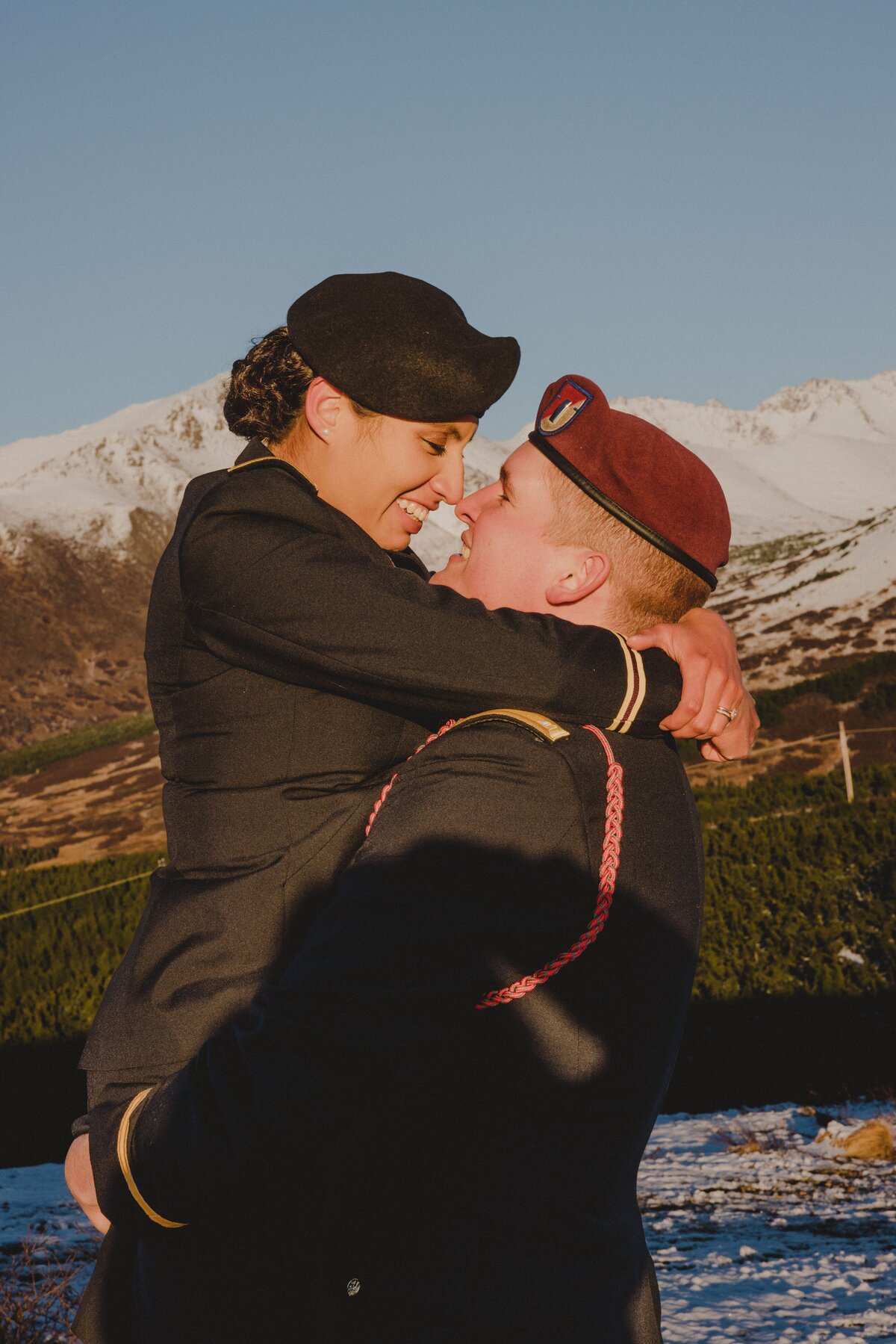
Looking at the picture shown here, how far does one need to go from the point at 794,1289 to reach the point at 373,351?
4674 mm

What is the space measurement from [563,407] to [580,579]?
0.97 ft

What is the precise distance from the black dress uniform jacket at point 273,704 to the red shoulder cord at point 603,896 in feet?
0.54

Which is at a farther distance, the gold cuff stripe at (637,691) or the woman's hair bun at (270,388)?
the woman's hair bun at (270,388)

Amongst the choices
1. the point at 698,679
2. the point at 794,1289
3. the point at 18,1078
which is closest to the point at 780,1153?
the point at 794,1289

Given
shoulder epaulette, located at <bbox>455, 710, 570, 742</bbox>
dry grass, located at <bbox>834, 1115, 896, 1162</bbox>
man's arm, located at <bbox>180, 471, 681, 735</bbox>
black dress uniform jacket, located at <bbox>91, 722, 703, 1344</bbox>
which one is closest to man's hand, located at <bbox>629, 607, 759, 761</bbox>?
Result: man's arm, located at <bbox>180, 471, 681, 735</bbox>

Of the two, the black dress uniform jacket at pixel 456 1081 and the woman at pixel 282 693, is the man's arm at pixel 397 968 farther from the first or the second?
the woman at pixel 282 693

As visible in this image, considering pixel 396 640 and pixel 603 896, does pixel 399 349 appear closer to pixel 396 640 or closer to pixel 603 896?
pixel 396 640

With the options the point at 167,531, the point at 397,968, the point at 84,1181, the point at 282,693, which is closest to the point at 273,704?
the point at 282,693

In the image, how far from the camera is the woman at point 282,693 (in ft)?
5.54

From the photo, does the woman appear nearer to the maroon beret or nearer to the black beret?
the black beret

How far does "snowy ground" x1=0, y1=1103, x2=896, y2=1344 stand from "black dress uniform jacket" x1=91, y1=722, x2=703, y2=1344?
3.51 m

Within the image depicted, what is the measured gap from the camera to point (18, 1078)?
438 inches

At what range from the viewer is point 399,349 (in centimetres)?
216

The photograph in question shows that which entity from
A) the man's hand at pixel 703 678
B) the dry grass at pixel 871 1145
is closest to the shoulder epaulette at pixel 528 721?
the man's hand at pixel 703 678
